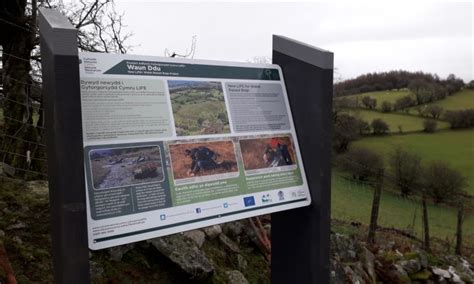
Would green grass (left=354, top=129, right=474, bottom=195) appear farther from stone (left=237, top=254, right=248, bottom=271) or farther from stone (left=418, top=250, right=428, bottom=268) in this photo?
stone (left=237, top=254, right=248, bottom=271)

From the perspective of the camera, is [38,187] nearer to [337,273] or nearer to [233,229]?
[233,229]

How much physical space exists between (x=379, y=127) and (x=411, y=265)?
29582 millimetres

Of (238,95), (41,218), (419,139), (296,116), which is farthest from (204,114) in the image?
(419,139)

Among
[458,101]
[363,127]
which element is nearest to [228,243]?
[363,127]

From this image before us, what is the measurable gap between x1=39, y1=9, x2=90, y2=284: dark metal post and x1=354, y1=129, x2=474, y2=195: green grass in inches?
1088

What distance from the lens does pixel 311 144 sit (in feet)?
10.5

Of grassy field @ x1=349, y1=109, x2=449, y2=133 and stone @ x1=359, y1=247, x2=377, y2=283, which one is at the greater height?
grassy field @ x1=349, y1=109, x2=449, y2=133

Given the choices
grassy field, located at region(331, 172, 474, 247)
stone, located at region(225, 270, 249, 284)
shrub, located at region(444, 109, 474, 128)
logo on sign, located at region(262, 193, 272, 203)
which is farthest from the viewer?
shrub, located at region(444, 109, 474, 128)

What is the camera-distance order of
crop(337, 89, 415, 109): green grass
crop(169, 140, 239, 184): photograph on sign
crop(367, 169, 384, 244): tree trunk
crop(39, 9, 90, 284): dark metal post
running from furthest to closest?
1. crop(337, 89, 415, 109): green grass
2. crop(367, 169, 384, 244): tree trunk
3. crop(169, 140, 239, 184): photograph on sign
4. crop(39, 9, 90, 284): dark metal post

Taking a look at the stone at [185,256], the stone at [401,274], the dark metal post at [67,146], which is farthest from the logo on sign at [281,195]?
the stone at [401,274]

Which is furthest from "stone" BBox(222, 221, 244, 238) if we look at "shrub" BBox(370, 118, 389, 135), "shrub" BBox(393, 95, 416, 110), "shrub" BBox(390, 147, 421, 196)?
"shrub" BBox(393, 95, 416, 110)

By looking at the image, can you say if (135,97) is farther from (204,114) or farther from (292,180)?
(292,180)

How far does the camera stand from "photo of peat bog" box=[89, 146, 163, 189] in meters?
2.33

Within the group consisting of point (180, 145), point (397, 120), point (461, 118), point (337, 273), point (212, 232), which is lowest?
point (337, 273)
